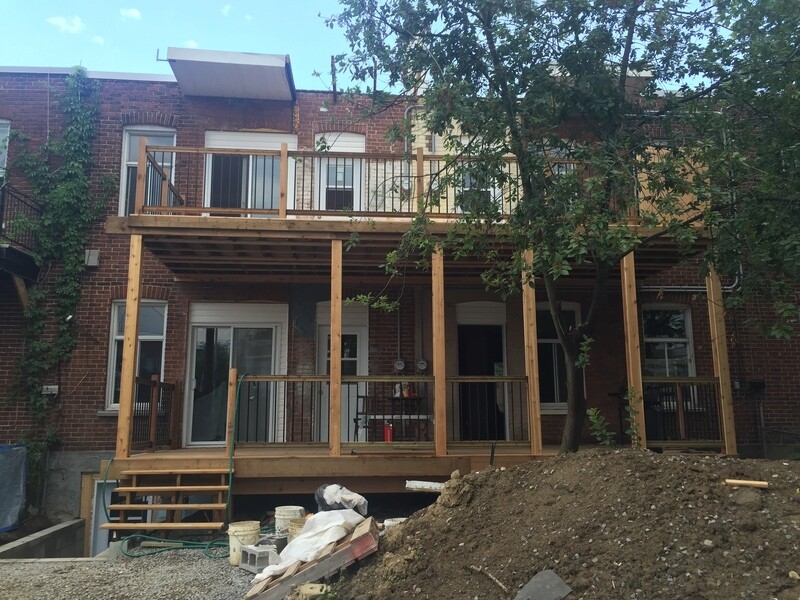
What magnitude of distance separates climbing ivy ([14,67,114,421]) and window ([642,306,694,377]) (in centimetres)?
989

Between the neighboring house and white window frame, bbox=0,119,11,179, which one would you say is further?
white window frame, bbox=0,119,11,179

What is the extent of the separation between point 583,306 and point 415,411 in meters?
3.62

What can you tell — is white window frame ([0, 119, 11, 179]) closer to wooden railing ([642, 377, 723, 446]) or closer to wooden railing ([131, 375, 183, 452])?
wooden railing ([131, 375, 183, 452])

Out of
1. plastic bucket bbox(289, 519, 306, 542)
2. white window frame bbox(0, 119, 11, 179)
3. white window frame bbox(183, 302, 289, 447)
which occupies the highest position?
white window frame bbox(0, 119, 11, 179)

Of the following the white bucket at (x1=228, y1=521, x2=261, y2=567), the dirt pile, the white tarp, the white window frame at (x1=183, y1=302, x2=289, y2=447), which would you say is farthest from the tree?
the white window frame at (x1=183, y1=302, x2=289, y2=447)

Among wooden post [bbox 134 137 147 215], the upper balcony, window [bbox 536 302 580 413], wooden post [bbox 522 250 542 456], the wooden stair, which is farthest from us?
window [bbox 536 302 580 413]

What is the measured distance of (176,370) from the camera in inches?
440

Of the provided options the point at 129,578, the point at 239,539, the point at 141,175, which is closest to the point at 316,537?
the point at 239,539

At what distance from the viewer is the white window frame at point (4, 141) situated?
11555 mm

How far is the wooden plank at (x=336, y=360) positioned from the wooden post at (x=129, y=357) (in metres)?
2.54

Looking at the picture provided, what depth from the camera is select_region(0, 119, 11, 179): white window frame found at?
1155 cm

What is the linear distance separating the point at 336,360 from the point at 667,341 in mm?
6533

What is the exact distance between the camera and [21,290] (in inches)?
428

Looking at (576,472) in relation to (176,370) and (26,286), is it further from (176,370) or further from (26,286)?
(26,286)
